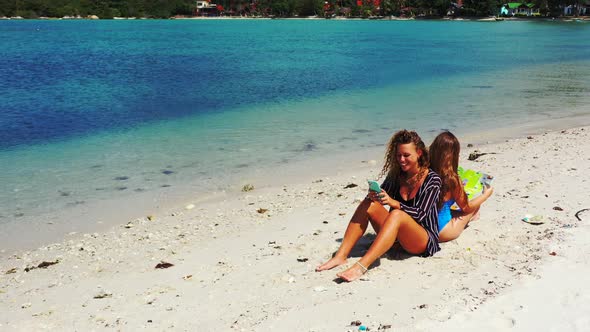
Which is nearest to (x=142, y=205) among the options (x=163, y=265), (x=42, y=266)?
(x=42, y=266)

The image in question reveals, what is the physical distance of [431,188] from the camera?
19.4ft

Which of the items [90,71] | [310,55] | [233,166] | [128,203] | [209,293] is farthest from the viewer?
[310,55]

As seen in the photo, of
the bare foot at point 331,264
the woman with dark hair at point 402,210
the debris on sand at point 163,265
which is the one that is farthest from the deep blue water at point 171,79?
the woman with dark hair at point 402,210

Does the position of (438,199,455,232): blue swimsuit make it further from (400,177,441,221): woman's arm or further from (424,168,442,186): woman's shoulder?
(424,168,442,186): woman's shoulder

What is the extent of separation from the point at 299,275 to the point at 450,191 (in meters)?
1.98

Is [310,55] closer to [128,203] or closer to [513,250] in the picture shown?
[128,203]

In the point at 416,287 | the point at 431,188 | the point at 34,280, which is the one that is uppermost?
the point at 431,188

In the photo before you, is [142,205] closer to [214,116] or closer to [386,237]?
[386,237]

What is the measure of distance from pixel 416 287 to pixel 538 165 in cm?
623

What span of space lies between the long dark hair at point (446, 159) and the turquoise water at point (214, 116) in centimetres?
573

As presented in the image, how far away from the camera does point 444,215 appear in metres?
6.48

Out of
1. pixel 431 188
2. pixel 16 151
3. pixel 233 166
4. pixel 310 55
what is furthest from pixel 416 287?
pixel 310 55

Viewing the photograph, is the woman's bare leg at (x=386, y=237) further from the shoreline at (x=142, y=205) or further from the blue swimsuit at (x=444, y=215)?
the shoreline at (x=142, y=205)

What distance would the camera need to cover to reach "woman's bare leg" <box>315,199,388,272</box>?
5.93m
